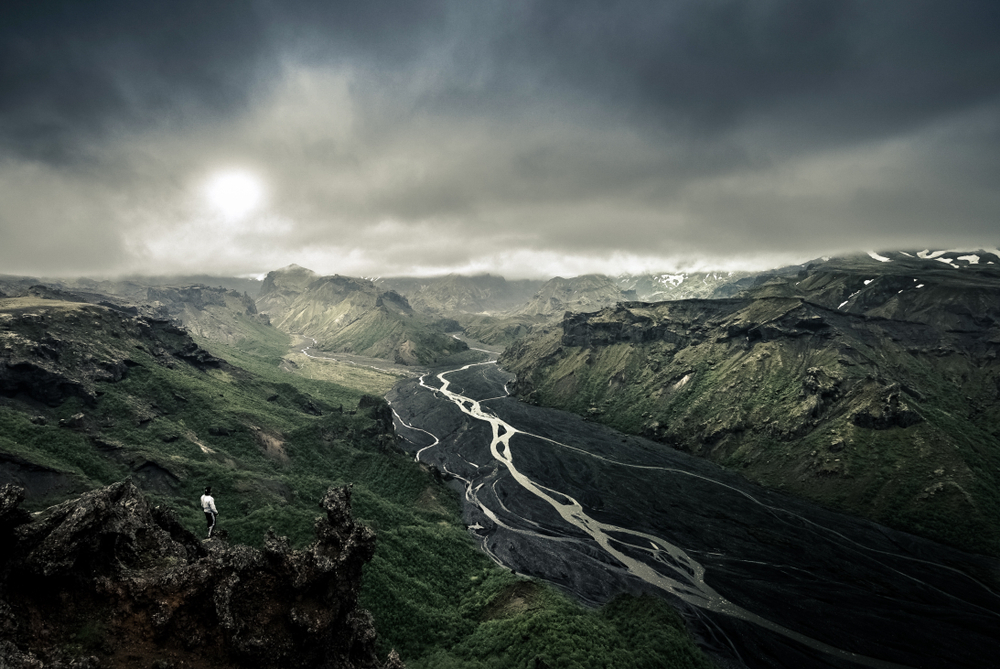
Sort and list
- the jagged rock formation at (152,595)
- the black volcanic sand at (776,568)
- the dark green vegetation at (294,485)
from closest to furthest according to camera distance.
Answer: the jagged rock formation at (152,595)
the dark green vegetation at (294,485)
the black volcanic sand at (776,568)

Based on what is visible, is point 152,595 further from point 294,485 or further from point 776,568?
point 776,568

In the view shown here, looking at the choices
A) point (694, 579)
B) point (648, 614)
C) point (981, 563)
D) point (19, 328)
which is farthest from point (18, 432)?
point (981, 563)

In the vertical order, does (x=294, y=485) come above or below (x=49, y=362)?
below

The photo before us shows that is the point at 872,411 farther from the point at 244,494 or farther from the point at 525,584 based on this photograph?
the point at 244,494

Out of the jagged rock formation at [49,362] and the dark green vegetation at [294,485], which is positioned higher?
the jagged rock formation at [49,362]

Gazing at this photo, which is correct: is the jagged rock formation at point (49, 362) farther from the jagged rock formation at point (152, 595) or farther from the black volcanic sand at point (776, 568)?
the jagged rock formation at point (152, 595)

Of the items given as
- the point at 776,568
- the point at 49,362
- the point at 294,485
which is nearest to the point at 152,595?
the point at 294,485

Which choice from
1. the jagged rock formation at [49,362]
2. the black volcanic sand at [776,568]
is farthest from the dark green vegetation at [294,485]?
the black volcanic sand at [776,568]
